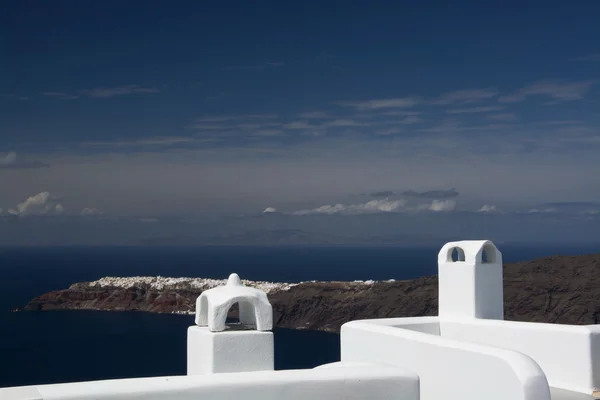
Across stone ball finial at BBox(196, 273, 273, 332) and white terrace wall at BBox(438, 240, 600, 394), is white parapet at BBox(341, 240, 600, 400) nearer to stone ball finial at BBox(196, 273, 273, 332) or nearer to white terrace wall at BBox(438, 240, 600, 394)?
white terrace wall at BBox(438, 240, 600, 394)

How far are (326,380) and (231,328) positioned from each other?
1.77 metres

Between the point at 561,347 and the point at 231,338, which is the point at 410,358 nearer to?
the point at 561,347

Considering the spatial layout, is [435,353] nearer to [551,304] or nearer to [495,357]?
[495,357]

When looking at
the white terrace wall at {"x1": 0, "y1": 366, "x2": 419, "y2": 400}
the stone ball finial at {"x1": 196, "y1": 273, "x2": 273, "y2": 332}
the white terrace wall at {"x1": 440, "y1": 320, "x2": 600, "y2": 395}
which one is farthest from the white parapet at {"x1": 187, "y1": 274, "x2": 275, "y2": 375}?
the white terrace wall at {"x1": 440, "y1": 320, "x2": 600, "y2": 395}

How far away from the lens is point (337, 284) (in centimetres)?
4394

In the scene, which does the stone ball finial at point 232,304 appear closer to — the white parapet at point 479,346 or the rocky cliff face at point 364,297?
the white parapet at point 479,346

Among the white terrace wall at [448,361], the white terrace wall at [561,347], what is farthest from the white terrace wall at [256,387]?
the white terrace wall at [561,347]

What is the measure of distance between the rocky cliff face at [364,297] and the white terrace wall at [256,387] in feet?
83.8

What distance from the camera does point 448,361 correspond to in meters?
7.02

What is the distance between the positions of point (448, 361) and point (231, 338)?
2.05 metres

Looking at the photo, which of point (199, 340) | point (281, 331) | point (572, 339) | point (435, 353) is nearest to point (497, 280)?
point (572, 339)

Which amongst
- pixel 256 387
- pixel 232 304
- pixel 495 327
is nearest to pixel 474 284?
pixel 495 327

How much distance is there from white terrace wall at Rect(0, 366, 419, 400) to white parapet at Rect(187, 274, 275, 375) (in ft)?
3.70

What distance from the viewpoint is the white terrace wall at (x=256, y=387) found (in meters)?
4.96
